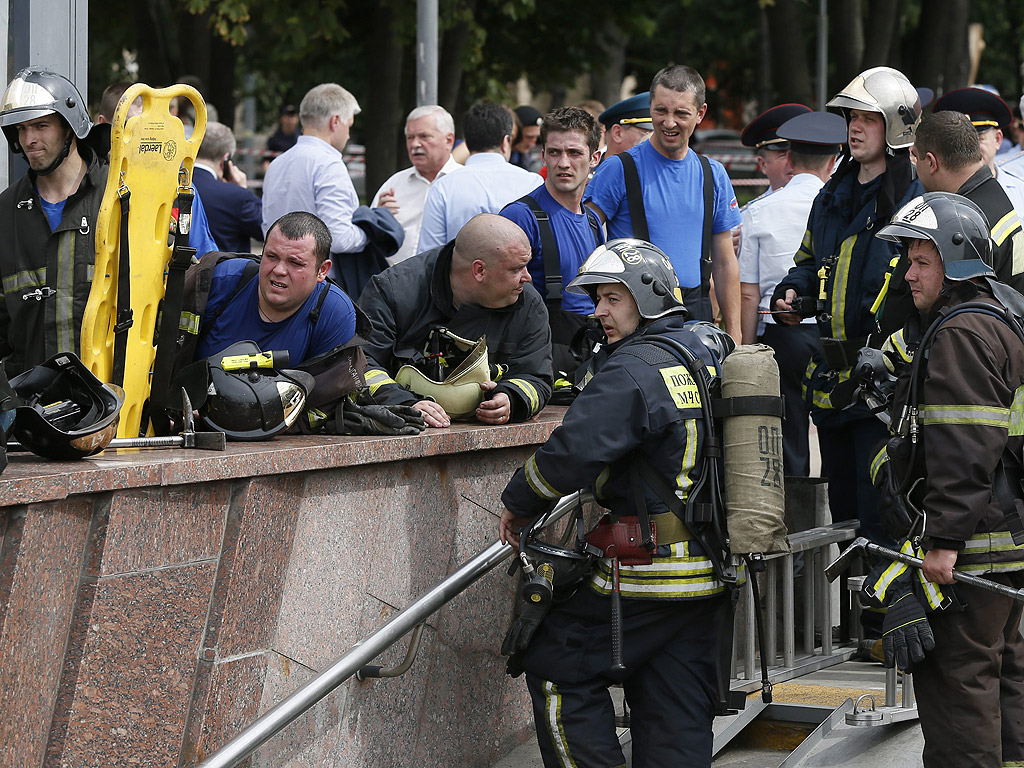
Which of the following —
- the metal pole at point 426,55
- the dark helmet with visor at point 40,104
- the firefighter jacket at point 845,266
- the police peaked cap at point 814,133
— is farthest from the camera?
the metal pole at point 426,55

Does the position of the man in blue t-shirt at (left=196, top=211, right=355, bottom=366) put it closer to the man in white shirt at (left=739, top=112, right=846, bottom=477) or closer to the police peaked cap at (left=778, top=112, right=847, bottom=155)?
the man in white shirt at (left=739, top=112, right=846, bottom=477)

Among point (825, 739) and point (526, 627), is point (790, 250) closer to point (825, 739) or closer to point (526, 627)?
point (825, 739)

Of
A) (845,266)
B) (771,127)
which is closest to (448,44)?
(771,127)

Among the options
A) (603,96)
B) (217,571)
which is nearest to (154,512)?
(217,571)

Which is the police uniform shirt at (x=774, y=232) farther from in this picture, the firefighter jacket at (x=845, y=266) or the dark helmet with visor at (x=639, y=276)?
the dark helmet with visor at (x=639, y=276)

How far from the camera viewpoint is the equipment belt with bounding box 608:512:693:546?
14.3 feet

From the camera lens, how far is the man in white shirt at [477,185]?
6.63 meters

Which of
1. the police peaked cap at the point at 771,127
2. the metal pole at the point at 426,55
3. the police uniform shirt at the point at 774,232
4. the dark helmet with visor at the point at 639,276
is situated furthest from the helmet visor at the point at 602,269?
the metal pole at the point at 426,55

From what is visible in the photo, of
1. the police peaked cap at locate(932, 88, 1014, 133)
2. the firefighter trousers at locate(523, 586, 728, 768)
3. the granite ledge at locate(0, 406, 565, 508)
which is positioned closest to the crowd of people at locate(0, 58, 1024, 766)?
the firefighter trousers at locate(523, 586, 728, 768)

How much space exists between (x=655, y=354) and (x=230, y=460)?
4.39 feet

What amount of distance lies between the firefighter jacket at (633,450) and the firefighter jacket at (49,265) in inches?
66.0

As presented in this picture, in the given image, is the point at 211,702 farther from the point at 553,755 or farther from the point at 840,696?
the point at 840,696

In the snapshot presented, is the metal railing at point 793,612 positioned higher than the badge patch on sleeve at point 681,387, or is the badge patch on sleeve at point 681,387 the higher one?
the badge patch on sleeve at point 681,387

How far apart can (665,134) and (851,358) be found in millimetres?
1383
